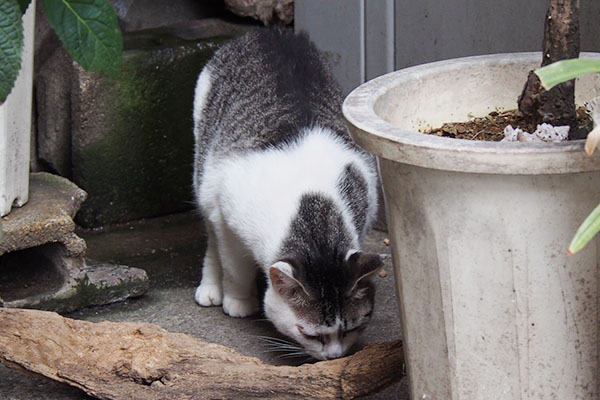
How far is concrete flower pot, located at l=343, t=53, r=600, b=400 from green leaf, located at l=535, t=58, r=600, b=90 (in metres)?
0.16

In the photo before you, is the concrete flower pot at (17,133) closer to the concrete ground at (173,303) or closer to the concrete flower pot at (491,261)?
the concrete ground at (173,303)

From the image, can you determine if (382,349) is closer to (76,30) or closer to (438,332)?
(438,332)

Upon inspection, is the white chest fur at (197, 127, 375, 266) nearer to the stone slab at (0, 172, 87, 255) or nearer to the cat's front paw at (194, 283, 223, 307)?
the cat's front paw at (194, 283, 223, 307)

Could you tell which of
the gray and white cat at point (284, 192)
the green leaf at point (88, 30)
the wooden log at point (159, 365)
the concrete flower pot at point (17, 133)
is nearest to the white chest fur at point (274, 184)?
the gray and white cat at point (284, 192)

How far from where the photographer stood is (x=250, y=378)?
2.59m

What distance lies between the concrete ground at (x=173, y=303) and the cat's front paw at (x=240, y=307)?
0.08 ft

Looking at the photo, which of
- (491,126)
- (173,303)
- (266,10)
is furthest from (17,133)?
(491,126)

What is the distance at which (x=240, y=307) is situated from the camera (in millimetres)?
3508

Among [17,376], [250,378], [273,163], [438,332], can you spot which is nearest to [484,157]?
[438,332]

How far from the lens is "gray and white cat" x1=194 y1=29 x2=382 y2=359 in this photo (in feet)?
9.45

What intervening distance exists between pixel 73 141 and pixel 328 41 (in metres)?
1.26

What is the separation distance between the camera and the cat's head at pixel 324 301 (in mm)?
2812

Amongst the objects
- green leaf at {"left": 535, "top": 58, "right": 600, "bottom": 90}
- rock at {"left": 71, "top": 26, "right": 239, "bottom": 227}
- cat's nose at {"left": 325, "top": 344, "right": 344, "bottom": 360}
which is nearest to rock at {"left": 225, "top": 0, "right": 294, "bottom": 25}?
rock at {"left": 71, "top": 26, "right": 239, "bottom": 227}

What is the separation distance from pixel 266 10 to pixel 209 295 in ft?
5.08
